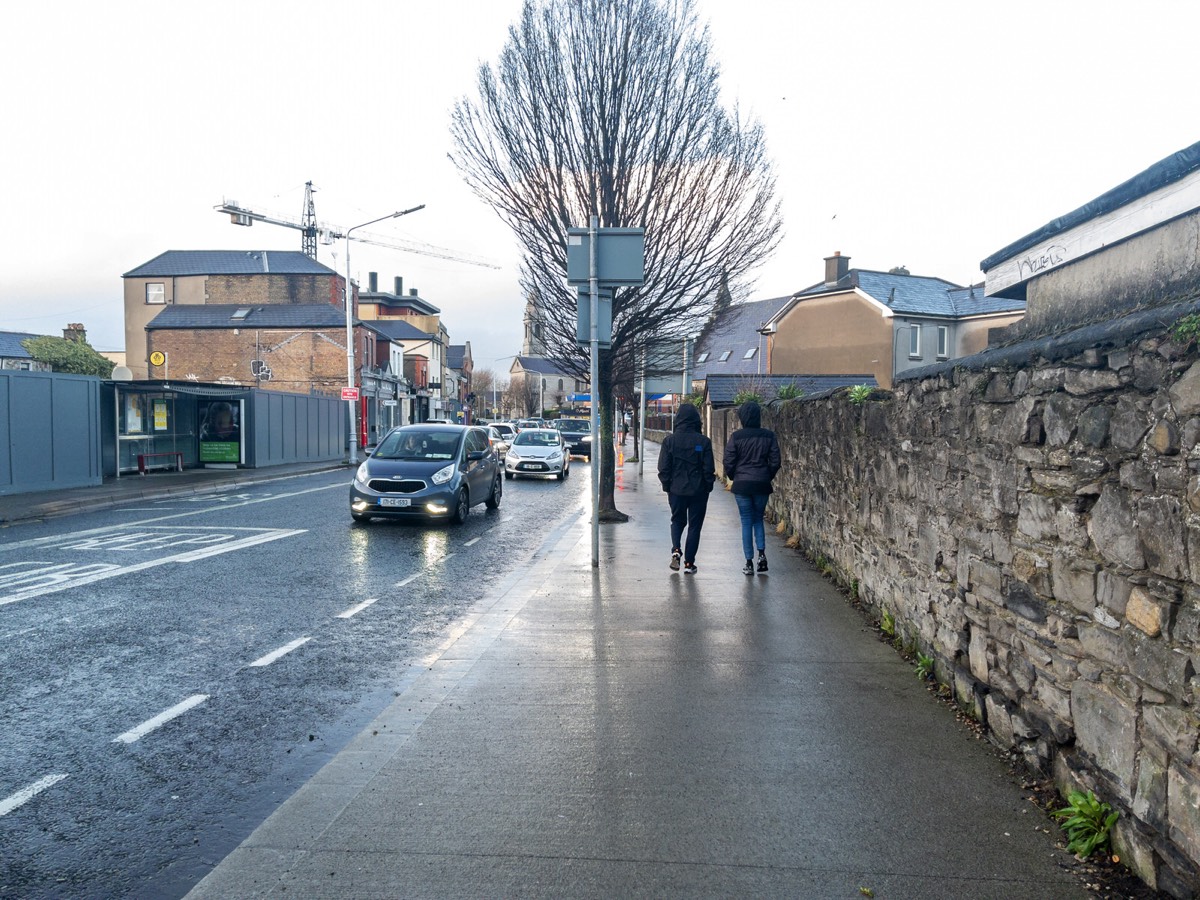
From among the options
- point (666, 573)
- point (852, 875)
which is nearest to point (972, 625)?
point (852, 875)

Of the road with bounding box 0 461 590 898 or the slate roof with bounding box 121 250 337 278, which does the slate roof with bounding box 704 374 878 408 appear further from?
Answer: the slate roof with bounding box 121 250 337 278

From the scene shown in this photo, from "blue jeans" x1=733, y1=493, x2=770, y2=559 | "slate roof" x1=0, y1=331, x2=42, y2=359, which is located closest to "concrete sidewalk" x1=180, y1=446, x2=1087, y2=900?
"blue jeans" x1=733, y1=493, x2=770, y2=559

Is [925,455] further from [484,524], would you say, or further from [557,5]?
[557,5]

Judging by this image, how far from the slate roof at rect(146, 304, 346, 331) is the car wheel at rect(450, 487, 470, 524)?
43.4 m

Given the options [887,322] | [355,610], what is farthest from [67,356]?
[355,610]

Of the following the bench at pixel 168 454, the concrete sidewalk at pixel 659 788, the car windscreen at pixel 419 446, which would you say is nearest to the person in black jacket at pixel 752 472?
the concrete sidewalk at pixel 659 788

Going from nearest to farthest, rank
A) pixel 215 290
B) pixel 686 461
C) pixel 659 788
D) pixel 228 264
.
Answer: pixel 659 788 → pixel 686 461 → pixel 215 290 → pixel 228 264

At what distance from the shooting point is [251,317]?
188 ft

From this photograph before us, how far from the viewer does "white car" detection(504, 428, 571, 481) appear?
26328 mm

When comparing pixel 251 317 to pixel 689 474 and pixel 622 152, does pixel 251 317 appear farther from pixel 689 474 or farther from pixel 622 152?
pixel 689 474

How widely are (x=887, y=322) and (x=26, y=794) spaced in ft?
131

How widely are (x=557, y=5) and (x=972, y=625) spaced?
546 inches

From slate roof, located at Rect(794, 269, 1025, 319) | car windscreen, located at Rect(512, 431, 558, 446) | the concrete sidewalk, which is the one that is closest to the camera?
the concrete sidewalk

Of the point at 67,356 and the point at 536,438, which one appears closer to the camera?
the point at 536,438
